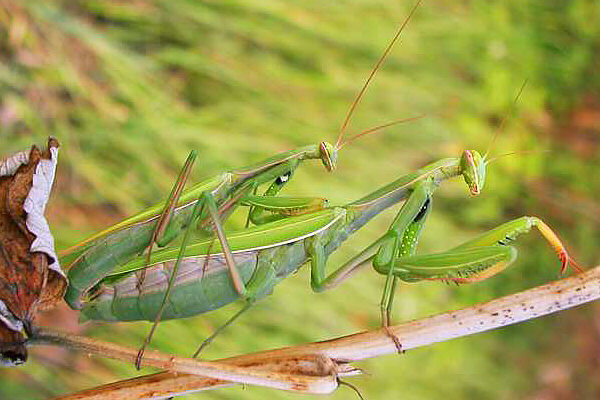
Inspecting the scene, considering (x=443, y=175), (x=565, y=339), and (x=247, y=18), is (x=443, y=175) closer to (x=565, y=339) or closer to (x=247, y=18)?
(x=247, y=18)

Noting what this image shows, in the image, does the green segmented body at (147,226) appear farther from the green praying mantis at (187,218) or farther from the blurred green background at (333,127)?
the blurred green background at (333,127)

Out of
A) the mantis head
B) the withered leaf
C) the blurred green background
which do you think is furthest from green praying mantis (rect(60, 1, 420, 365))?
the blurred green background

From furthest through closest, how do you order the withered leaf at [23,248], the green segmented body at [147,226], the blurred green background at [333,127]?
the blurred green background at [333,127] → the green segmented body at [147,226] → the withered leaf at [23,248]

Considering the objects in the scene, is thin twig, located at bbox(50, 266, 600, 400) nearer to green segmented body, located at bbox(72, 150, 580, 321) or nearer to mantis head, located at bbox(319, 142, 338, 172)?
A: green segmented body, located at bbox(72, 150, 580, 321)

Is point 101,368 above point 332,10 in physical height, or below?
below

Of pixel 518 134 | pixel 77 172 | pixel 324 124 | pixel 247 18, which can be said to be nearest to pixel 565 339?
pixel 518 134

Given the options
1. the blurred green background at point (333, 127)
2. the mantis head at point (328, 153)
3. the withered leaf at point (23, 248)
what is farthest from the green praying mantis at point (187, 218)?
the blurred green background at point (333, 127)

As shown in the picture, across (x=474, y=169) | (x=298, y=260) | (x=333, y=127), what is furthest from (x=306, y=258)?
(x=333, y=127)
